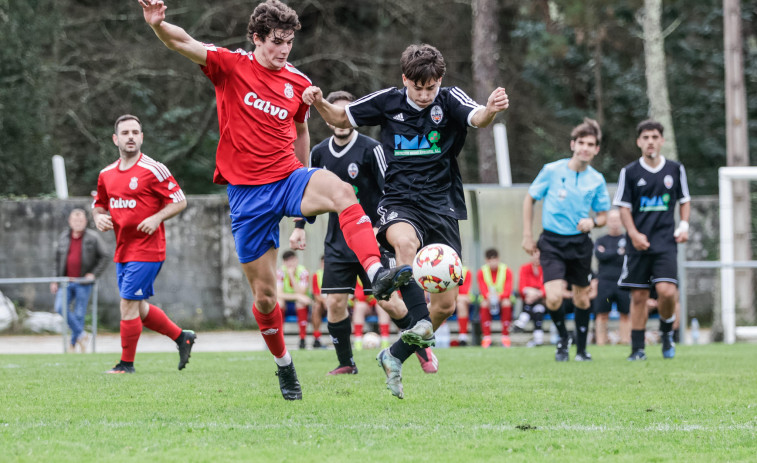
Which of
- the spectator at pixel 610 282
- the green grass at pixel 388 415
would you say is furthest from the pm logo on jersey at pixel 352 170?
the spectator at pixel 610 282

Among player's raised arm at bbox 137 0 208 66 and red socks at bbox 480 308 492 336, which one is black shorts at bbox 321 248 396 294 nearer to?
player's raised arm at bbox 137 0 208 66

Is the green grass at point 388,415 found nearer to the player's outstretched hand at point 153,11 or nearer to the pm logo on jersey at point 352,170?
the pm logo on jersey at point 352,170

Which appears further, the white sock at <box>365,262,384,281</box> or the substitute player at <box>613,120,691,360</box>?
the substitute player at <box>613,120,691,360</box>

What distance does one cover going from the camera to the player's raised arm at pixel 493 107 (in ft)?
19.4

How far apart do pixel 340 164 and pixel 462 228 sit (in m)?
8.60

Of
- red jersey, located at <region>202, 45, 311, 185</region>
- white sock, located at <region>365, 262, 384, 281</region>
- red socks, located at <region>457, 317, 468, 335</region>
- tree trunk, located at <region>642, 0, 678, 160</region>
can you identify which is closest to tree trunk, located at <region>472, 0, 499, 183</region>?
tree trunk, located at <region>642, 0, 678, 160</region>

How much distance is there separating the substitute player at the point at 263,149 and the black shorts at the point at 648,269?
15.1 feet

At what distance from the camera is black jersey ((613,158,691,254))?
9680 mm

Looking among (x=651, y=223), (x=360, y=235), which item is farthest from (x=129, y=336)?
(x=651, y=223)

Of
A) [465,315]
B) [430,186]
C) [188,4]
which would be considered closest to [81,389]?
[430,186]

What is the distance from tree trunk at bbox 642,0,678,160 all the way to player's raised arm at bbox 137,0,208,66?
1756cm

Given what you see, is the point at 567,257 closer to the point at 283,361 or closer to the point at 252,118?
the point at 283,361

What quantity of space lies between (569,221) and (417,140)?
357cm

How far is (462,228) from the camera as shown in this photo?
17000 millimetres
